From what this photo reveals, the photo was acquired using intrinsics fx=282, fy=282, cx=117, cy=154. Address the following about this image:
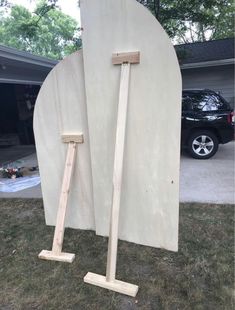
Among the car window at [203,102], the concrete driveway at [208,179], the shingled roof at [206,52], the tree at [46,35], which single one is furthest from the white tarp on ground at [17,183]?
the tree at [46,35]

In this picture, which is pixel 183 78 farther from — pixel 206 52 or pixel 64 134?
pixel 64 134

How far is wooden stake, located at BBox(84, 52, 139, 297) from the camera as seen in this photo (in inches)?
100

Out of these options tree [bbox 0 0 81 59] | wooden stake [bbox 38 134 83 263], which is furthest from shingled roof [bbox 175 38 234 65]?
tree [bbox 0 0 81 59]

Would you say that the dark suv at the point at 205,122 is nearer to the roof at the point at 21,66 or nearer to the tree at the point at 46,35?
the roof at the point at 21,66

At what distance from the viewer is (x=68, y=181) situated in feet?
10.1

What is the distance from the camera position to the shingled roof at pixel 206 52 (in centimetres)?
974

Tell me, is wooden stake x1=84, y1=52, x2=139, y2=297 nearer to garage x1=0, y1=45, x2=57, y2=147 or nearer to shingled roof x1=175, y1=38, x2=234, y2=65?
garage x1=0, y1=45, x2=57, y2=147

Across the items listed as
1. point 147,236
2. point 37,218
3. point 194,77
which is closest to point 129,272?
point 147,236

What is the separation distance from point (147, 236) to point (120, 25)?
2.13 m

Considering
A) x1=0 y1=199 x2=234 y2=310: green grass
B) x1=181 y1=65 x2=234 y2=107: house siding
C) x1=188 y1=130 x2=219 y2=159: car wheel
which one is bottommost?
x1=0 y1=199 x2=234 y2=310: green grass

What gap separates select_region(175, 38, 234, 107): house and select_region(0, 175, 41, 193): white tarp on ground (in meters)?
6.47

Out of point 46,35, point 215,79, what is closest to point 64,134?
point 215,79

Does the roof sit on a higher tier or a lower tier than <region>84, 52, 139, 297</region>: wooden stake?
higher

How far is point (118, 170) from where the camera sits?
2.63 metres
